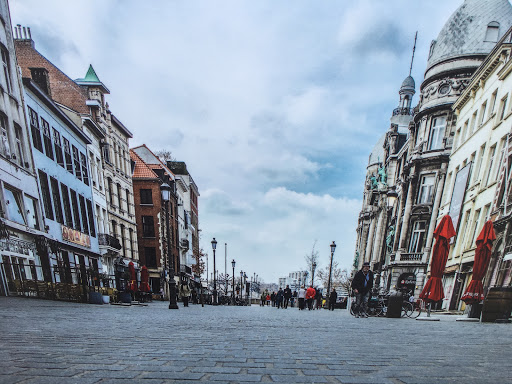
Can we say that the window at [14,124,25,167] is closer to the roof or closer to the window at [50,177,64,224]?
the window at [50,177,64,224]

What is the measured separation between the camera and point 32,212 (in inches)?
738

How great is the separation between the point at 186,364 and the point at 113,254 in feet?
105

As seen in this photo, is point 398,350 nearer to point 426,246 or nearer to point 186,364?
point 186,364

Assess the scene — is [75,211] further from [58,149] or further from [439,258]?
[439,258]

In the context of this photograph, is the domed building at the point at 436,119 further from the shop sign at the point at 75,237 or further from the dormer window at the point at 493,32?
the shop sign at the point at 75,237

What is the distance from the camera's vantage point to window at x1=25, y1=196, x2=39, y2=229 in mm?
18239

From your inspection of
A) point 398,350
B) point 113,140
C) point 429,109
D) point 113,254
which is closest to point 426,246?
point 429,109

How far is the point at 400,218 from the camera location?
1518 inches

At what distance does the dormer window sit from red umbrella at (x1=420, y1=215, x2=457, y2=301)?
965 inches

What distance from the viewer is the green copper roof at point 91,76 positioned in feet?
111

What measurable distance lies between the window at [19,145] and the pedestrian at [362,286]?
14.7 m

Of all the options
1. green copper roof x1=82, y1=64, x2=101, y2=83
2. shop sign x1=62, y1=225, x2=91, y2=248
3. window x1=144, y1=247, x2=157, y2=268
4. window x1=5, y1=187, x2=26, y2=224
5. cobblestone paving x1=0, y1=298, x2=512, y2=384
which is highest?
green copper roof x1=82, y1=64, x2=101, y2=83

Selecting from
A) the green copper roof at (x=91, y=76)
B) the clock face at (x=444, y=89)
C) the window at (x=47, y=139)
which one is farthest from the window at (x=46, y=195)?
the clock face at (x=444, y=89)

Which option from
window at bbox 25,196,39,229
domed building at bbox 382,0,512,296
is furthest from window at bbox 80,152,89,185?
domed building at bbox 382,0,512,296
